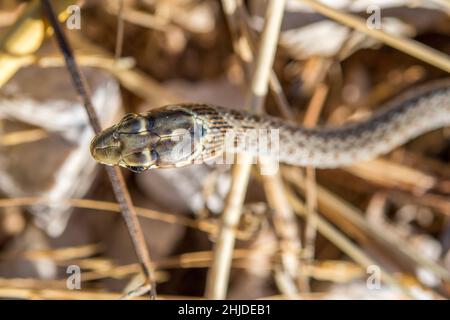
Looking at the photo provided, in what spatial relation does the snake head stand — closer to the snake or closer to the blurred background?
the snake

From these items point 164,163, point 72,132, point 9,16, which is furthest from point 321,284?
point 9,16

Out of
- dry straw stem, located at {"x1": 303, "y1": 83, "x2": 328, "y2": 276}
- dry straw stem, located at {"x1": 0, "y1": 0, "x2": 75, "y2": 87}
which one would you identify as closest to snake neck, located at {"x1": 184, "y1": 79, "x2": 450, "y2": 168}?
dry straw stem, located at {"x1": 303, "y1": 83, "x2": 328, "y2": 276}

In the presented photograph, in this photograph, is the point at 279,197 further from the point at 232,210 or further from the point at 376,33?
the point at 376,33

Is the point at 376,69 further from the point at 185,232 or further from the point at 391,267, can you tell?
the point at 185,232

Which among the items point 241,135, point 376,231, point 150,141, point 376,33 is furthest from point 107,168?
point 376,231
